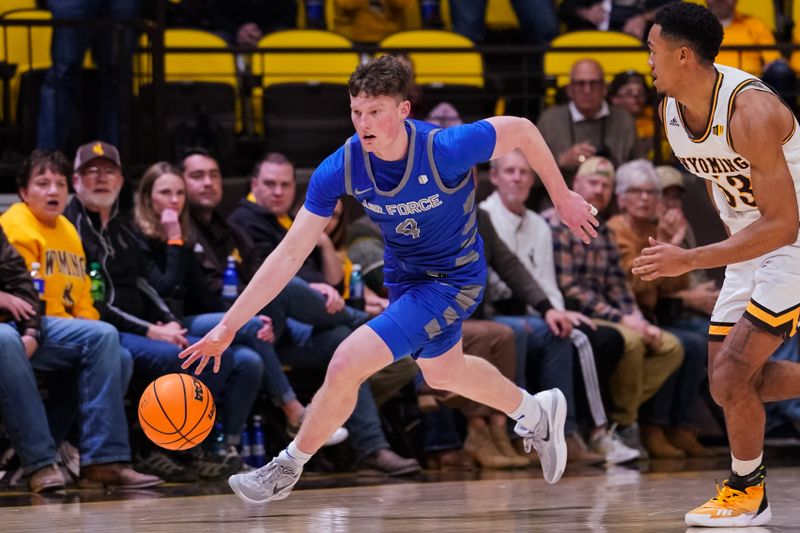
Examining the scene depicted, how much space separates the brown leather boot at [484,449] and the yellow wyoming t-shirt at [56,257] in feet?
7.73

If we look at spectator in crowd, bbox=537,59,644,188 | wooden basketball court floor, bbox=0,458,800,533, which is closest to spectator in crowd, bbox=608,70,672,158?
spectator in crowd, bbox=537,59,644,188

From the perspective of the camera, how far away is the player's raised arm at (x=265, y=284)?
498 cm

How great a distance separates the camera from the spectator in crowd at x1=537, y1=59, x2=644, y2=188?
930 cm

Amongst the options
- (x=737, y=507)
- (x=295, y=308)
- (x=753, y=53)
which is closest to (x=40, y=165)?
(x=295, y=308)

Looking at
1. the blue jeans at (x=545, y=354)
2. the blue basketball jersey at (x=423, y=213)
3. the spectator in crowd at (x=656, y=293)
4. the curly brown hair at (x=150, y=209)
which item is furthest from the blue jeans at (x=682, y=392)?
the blue basketball jersey at (x=423, y=213)

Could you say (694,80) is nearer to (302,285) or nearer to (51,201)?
(302,285)

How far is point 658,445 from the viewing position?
8.55 m

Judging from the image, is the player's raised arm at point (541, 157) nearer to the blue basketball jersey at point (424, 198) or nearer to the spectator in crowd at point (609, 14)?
the blue basketball jersey at point (424, 198)

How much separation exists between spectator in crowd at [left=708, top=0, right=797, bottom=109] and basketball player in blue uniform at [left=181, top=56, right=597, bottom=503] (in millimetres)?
5256

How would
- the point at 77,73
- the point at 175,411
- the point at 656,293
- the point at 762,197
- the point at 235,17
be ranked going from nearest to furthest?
the point at 762,197 → the point at 175,411 → the point at 77,73 → the point at 656,293 → the point at 235,17

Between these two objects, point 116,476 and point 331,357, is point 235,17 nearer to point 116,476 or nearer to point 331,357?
point 331,357

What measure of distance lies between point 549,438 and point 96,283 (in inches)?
109

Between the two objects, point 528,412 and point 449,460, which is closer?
point 528,412

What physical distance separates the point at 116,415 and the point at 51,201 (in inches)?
48.7
